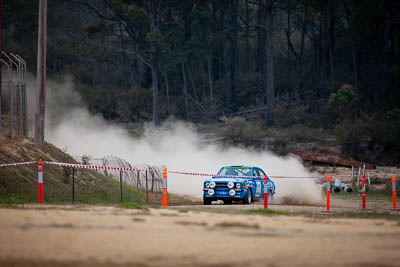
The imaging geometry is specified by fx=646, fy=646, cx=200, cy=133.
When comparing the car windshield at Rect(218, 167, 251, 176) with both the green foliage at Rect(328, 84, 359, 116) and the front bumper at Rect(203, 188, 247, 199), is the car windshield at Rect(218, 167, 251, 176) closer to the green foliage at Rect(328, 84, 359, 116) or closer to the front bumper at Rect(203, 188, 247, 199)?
the front bumper at Rect(203, 188, 247, 199)

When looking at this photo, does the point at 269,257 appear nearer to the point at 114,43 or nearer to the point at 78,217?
the point at 78,217

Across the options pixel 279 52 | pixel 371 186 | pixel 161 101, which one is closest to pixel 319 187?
pixel 371 186

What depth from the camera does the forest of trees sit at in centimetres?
5812

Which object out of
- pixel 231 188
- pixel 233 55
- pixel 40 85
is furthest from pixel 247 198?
pixel 233 55

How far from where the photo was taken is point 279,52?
79688 mm

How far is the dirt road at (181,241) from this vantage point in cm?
942

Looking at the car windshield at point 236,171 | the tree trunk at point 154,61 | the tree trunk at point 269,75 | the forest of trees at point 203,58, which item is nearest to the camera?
the car windshield at point 236,171

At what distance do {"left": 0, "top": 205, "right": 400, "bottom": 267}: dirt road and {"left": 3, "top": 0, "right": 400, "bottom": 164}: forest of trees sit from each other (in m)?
41.3

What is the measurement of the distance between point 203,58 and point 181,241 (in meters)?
55.7

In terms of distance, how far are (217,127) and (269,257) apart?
4765cm

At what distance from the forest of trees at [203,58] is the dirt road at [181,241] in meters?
41.3

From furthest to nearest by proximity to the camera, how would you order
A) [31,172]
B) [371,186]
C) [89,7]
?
[89,7] < [371,186] < [31,172]

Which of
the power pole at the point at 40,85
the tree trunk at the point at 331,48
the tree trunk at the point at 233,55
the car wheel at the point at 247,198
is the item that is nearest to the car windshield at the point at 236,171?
the car wheel at the point at 247,198

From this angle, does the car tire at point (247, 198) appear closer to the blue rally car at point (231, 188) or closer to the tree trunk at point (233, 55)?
the blue rally car at point (231, 188)
